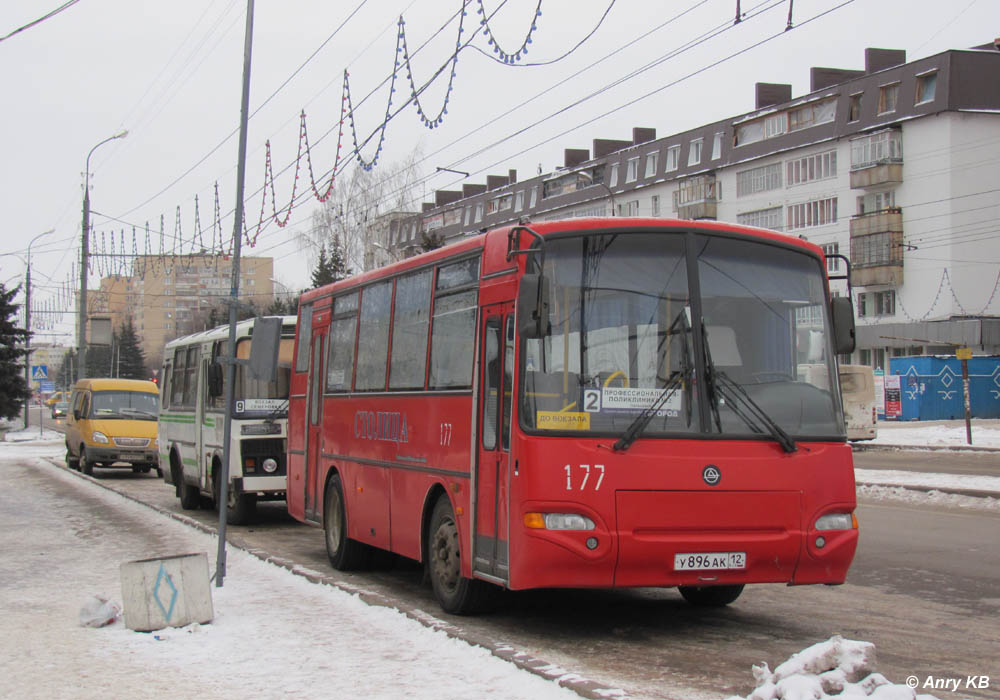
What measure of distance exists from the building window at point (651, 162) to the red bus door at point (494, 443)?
6725 centimetres

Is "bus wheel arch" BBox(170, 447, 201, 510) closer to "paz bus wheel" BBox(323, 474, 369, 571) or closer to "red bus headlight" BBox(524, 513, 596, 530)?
"paz bus wheel" BBox(323, 474, 369, 571)

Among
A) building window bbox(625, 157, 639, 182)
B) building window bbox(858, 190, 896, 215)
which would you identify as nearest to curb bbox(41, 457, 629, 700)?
building window bbox(858, 190, 896, 215)

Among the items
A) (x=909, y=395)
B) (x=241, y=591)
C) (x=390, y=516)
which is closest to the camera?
(x=241, y=591)

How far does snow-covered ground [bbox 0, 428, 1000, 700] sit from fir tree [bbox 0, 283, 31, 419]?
5452 centimetres

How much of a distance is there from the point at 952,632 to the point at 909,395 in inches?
1829

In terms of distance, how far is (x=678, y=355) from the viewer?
830cm

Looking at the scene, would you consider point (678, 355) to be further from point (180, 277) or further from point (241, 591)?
point (180, 277)

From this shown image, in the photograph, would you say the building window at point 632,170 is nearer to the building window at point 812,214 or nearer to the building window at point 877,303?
the building window at point 812,214

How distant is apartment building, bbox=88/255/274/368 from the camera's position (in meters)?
41.8

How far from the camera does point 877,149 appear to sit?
190 ft

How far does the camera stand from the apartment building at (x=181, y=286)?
4181 centimetres

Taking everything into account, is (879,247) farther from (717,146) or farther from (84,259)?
(84,259)

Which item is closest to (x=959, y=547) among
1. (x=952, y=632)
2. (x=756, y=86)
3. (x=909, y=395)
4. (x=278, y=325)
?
(x=952, y=632)

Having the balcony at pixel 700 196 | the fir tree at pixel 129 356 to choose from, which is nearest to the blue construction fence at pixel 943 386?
the balcony at pixel 700 196
